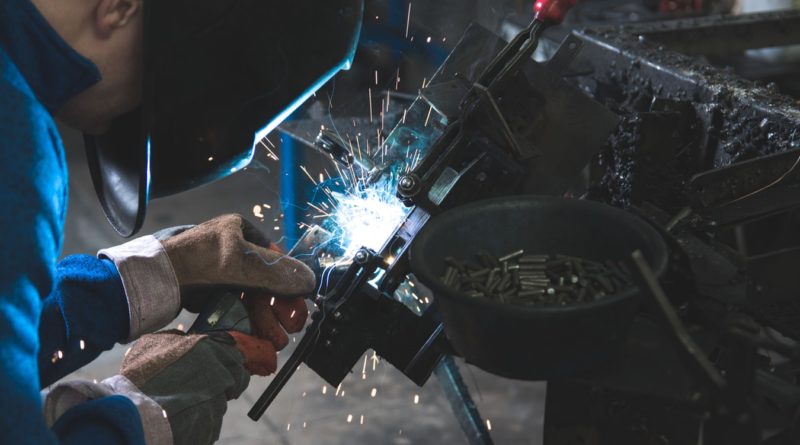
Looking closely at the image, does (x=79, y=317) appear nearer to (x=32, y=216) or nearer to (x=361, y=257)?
(x=361, y=257)

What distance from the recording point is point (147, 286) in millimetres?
1781

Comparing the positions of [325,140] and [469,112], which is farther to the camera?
[325,140]

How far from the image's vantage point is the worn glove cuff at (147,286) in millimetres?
1761

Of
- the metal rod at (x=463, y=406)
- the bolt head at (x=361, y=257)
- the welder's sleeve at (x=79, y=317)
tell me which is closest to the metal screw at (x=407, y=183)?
the bolt head at (x=361, y=257)

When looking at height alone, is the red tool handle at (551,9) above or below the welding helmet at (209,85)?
above

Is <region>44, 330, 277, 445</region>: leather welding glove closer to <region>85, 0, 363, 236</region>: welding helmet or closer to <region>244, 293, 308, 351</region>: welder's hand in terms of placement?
<region>244, 293, 308, 351</region>: welder's hand

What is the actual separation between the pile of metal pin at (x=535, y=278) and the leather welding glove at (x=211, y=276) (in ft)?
1.85

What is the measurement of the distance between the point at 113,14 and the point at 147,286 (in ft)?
2.22

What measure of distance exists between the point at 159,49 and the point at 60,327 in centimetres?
68

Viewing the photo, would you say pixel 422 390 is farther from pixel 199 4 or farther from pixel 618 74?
pixel 199 4

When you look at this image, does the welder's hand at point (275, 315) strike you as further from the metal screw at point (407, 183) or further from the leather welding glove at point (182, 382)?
the metal screw at point (407, 183)

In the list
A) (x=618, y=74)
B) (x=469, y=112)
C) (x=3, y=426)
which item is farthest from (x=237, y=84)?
(x=618, y=74)

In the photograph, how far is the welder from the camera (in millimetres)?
1096

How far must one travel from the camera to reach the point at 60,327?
1.71 meters
